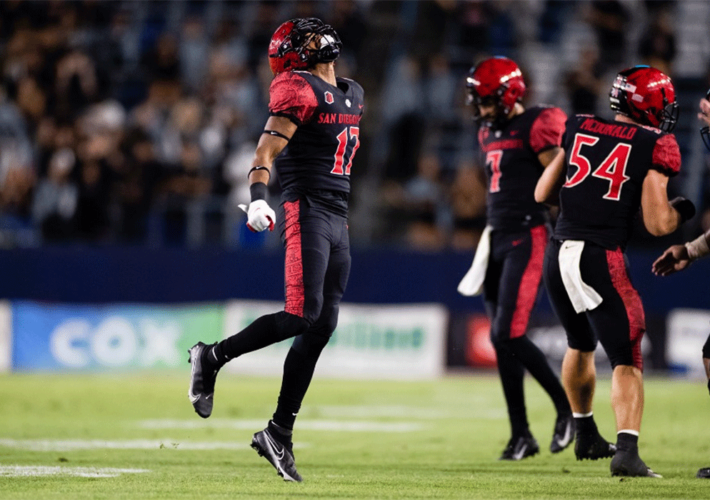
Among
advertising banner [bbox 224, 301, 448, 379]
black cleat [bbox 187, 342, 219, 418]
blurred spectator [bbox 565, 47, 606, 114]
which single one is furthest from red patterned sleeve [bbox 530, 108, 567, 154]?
blurred spectator [bbox 565, 47, 606, 114]

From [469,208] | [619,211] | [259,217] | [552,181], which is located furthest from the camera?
[469,208]

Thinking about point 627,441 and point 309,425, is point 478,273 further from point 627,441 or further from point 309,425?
point 309,425

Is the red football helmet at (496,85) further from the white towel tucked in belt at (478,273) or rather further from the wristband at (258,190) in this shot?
the wristband at (258,190)

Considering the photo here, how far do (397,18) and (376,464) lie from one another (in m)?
12.2

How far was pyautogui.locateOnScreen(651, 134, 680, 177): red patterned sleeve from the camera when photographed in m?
6.24

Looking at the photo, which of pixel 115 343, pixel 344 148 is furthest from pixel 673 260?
pixel 115 343

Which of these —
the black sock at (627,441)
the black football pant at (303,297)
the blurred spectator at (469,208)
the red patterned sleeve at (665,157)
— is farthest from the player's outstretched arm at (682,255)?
the blurred spectator at (469,208)

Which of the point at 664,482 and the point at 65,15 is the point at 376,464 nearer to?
the point at 664,482

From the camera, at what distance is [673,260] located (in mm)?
6645

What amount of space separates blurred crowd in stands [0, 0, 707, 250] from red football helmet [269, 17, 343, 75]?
8173 millimetres

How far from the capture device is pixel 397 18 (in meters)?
18.4

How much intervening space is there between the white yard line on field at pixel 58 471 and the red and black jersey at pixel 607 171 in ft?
8.92

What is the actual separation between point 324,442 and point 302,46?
3.30m

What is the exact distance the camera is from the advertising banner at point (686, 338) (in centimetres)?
1440
